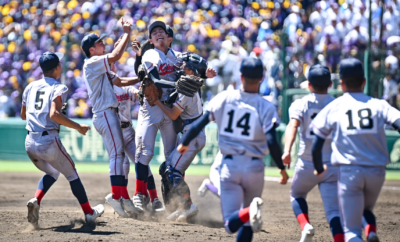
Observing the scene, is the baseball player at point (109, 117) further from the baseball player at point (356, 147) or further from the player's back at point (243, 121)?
the baseball player at point (356, 147)

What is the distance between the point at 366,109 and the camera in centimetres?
420

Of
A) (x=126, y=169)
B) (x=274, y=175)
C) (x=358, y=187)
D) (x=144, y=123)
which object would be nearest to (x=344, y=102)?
(x=358, y=187)

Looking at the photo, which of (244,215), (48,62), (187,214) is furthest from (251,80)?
A: (48,62)

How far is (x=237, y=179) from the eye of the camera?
4.39 m

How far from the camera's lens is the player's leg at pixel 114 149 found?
21.8 feet

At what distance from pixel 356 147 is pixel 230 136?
1.04m

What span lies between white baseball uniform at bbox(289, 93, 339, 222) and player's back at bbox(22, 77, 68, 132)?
2.72 metres

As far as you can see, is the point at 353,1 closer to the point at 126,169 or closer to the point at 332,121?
the point at 126,169

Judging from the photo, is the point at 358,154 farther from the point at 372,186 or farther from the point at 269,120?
the point at 269,120

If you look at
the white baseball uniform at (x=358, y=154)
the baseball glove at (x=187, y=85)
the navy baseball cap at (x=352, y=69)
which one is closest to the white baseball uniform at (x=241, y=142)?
the white baseball uniform at (x=358, y=154)

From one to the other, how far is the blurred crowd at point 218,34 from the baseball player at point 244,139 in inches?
293

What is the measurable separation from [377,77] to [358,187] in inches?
370

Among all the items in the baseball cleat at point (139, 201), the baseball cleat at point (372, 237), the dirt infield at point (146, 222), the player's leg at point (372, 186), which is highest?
the player's leg at point (372, 186)

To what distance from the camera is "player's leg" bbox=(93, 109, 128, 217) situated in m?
6.65
